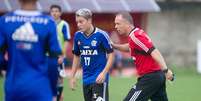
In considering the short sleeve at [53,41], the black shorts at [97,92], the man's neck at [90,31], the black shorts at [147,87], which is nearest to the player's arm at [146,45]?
the black shorts at [147,87]

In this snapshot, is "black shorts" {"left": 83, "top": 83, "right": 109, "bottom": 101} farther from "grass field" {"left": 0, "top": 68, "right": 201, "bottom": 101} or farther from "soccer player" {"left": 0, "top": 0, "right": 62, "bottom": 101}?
"grass field" {"left": 0, "top": 68, "right": 201, "bottom": 101}

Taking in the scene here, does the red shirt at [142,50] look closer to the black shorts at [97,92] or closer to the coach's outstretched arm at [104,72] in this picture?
the coach's outstretched arm at [104,72]

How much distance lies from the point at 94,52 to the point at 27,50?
367 cm

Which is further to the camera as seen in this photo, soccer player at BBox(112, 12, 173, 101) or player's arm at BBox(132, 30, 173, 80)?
soccer player at BBox(112, 12, 173, 101)

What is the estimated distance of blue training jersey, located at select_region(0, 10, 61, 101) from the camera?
26.4 ft

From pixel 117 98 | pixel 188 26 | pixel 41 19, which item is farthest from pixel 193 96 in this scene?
pixel 188 26

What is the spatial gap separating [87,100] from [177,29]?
897 inches

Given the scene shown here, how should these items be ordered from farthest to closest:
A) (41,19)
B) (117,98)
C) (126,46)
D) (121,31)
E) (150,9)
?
1. (150,9)
2. (117,98)
3. (126,46)
4. (121,31)
5. (41,19)

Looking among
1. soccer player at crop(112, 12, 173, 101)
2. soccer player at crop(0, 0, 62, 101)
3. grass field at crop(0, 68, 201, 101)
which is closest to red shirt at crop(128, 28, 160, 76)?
soccer player at crop(112, 12, 173, 101)

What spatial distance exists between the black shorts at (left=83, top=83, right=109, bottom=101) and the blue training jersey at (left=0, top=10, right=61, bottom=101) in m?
3.35

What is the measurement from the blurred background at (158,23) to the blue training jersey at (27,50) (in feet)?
65.8

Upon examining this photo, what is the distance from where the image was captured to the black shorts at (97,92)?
1155cm

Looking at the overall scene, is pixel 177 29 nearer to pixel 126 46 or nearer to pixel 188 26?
pixel 188 26

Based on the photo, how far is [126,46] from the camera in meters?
12.0
